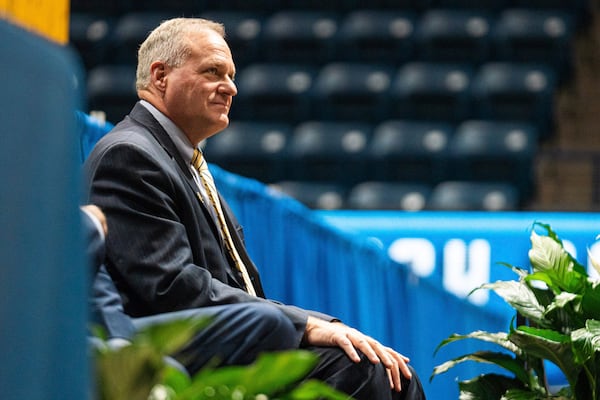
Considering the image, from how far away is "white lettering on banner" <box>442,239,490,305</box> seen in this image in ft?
15.0

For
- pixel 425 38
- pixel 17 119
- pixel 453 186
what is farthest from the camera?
pixel 425 38

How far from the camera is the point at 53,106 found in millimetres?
973

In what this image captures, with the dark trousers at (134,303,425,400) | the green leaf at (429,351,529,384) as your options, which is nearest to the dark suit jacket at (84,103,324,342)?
the dark trousers at (134,303,425,400)

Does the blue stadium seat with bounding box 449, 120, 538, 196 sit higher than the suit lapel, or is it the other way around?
the suit lapel

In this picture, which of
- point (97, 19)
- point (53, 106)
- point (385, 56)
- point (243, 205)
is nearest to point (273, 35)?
point (385, 56)

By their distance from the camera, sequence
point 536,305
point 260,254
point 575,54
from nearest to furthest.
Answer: point 536,305 < point 260,254 < point 575,54

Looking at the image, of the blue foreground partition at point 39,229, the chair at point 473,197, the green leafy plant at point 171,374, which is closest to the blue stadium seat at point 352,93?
the chair at point 473,197

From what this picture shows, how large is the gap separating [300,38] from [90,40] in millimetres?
1593

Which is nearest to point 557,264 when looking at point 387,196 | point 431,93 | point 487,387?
point 487,387

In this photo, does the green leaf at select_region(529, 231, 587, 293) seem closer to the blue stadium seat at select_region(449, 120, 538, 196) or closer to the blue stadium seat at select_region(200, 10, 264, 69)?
the blue stadium seat at select_region(449, 120, 538, 196)

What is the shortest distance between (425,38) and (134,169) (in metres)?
5.65

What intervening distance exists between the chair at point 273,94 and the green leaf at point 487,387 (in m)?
4.82

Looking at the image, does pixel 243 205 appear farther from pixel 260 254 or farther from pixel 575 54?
pixel 575 54

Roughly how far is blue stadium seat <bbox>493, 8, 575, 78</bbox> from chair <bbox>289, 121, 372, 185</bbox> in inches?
54.2
